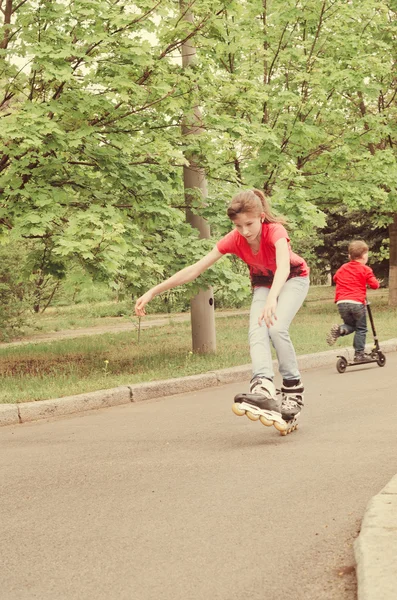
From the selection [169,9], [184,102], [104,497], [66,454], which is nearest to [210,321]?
[184,102]

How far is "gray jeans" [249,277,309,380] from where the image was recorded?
229 inches

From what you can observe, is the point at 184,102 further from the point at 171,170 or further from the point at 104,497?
the point at 104,497

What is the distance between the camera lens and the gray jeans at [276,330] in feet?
19.1

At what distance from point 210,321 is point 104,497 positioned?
7.82m

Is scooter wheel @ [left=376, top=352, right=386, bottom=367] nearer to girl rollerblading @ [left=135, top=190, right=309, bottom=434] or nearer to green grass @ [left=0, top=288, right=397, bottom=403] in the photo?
green grass @ [left=0, top=288, right=397, bottom=403]

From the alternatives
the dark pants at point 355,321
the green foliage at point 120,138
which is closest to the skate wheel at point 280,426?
the green foliage at point 120,138

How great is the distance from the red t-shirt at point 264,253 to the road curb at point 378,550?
2131 mm

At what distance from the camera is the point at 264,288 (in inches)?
237

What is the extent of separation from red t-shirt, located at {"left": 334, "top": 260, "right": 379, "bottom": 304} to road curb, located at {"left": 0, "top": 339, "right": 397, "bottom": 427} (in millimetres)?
1622

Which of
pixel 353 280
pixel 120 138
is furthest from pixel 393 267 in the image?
pixel 120 138

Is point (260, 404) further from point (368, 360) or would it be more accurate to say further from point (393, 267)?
point (393, 267)

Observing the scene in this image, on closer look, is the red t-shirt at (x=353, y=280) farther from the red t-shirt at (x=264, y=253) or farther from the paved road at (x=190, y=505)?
the red t-shirt at (x=264, y=253)

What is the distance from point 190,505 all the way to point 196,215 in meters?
7.80

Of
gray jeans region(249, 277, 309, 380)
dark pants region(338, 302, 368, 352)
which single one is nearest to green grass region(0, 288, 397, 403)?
dark pants region(338, 302, 368, 352)
